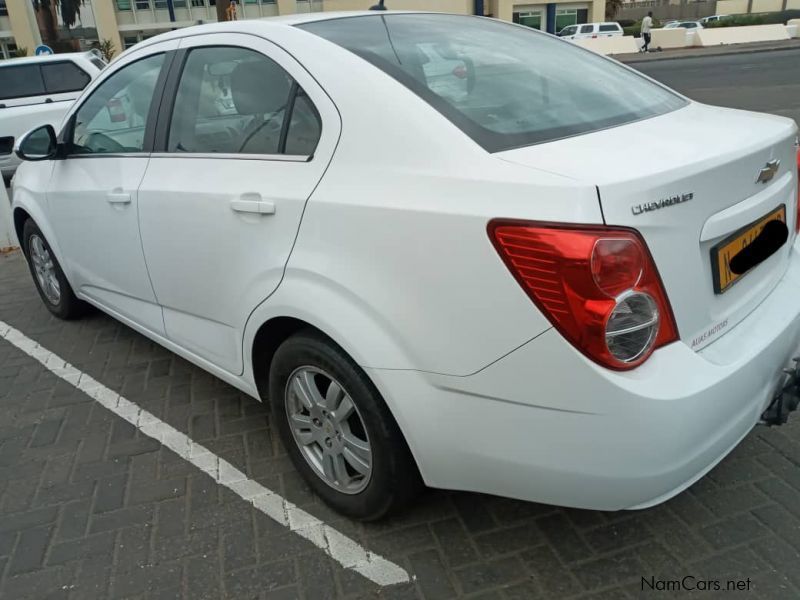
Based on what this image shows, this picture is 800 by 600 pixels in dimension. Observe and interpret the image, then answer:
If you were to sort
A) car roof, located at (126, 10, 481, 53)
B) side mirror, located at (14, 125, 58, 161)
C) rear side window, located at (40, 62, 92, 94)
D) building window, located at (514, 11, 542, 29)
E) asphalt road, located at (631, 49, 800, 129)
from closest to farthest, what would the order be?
1. car roof, located at (126, 10, 481, 53)
2. side mirror, located at (14, 125, 58, 161)
3. rear side window, located at (40, 62, 92, 94)
4. asphalt road, located at (631, 49, 800, 129)
5. building window, located at (514, 11, 542, 29)

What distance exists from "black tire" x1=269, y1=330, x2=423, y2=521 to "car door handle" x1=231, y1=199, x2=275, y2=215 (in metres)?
0.45

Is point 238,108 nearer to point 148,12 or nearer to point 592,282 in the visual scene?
point 592,282

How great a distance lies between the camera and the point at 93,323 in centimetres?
459

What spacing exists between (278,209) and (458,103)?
27.9 inches

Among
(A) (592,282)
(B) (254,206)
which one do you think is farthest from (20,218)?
(A) (592,282)

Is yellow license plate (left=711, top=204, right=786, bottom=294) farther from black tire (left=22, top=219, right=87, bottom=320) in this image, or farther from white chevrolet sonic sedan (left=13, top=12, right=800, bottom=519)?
black tire (left=22, top=219, right=87, bottom=320)

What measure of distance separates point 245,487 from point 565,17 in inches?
1938

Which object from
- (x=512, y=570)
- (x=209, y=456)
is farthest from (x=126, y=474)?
(x=512, y=570)

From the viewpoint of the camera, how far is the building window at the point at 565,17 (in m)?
45.5

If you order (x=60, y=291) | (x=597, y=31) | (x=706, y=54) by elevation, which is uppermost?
(x=597, y=31)

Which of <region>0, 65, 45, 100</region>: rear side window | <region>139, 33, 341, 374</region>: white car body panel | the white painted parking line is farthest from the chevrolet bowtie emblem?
<region>0, 65, 45, 100</region>: rear side window

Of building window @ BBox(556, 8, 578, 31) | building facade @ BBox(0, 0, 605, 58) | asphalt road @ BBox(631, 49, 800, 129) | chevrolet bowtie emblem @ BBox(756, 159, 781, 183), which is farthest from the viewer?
building window @ BBox(556, 8, 578, 31)

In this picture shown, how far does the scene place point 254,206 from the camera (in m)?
2.37

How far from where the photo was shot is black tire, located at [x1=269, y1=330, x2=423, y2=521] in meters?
2.15
